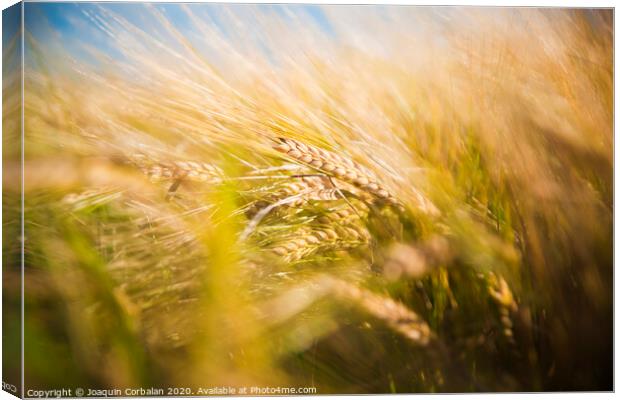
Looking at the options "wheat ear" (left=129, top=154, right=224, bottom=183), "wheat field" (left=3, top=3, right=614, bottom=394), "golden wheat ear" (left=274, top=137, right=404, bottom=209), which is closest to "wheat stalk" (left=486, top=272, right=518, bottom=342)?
"wheat field" (left=3, top=3, right=614, bottom=394)

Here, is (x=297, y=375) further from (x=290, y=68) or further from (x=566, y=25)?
(x=566, y=25)

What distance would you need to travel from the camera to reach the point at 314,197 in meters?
2.37

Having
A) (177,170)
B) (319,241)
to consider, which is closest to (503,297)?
(319,241)

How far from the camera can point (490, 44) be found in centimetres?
247

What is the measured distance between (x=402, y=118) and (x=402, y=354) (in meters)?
0.81

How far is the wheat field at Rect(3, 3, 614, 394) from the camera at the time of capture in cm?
230

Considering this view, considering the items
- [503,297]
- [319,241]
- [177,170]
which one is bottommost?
[503,297]

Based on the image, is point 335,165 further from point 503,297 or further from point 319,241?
point 503,297

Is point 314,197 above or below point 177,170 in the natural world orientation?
below

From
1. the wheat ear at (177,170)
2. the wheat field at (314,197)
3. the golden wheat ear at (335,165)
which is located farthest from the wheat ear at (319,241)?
the wheat ear at (177,170)

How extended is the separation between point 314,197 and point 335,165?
0.42 ft

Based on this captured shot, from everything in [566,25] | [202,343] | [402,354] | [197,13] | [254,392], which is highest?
[197,13]

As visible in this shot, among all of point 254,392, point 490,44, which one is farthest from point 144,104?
point 490,44

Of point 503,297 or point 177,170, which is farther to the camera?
point 503,297
